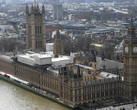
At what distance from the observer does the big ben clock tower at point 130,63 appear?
40375mm

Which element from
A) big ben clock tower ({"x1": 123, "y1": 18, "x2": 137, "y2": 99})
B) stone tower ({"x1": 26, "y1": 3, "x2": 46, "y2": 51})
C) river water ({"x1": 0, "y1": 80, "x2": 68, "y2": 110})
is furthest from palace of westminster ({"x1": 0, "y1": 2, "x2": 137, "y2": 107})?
stone tower ({"x1": 26, "y1": 3, "x2": 46, "y2": 51})

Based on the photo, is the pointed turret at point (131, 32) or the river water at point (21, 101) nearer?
the pointed turret at point (131, 32)

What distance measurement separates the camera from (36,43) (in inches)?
2557

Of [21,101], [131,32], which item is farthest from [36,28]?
[131,32]

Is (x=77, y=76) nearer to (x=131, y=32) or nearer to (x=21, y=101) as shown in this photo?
(x=131, y=32)

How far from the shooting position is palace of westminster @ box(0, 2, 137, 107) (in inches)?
1570

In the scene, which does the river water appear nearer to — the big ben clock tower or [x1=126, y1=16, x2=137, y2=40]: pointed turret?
the big ben clock tower

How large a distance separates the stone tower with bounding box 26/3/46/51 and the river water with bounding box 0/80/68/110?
1690 centimetres

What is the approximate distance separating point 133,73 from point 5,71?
24313 millimetres

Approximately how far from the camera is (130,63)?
40.7m

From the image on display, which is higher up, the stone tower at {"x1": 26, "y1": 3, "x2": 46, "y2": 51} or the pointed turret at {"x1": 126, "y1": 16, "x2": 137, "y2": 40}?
the pointed turret at {"x1": 126, "y1": 16, "x2": 137, "y2": 40}

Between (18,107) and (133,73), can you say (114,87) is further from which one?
(18,107)

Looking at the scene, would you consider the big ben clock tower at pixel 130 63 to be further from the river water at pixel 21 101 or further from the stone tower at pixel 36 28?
the stone tower at pixel 36 28

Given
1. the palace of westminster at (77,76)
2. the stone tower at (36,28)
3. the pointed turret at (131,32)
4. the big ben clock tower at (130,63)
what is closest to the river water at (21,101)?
the palace of westminster at (77,76)
